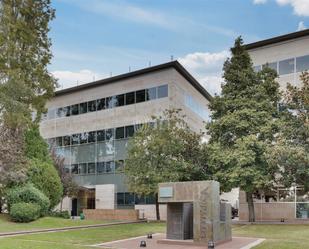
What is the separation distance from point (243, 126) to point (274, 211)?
9005 millimetres

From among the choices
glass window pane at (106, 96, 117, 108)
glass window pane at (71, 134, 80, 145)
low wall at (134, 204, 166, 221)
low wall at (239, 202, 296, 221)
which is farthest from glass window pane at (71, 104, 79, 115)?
low wall at (239, 202, 296, 221)

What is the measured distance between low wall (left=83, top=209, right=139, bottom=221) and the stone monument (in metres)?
20.9

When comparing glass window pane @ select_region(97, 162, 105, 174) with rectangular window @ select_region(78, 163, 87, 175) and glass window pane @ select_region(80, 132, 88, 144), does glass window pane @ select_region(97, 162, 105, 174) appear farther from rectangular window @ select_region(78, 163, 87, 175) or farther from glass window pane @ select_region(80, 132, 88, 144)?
glass window pane @ select_region(80, 132, 88, 144)

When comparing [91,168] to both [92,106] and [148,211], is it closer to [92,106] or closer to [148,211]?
[92,106]

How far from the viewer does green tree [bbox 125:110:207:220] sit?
115ft

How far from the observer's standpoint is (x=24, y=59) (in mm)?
35406

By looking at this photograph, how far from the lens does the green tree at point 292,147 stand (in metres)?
25.5

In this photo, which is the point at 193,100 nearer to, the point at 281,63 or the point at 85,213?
the point at 281,63

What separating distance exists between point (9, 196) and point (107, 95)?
2175 cm

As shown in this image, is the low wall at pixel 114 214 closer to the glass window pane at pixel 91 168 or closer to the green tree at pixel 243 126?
the glass window pane at pixel 91 168

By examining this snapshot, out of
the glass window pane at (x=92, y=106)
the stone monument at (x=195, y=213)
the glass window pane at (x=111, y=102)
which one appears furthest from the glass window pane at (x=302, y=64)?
the glass window pane at (x=92, y=106)

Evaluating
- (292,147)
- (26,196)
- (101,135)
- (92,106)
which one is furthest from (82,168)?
(292,147)

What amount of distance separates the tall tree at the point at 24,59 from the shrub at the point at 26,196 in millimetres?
4767

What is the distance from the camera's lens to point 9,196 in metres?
31.7
